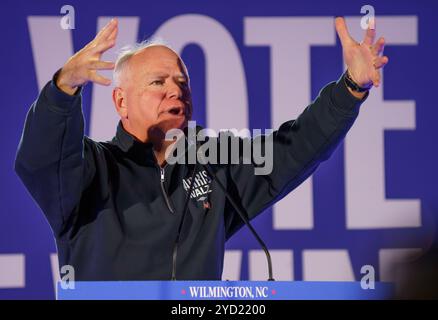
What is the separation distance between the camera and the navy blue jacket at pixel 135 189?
56.6 inches

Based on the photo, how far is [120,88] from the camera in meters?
1.84

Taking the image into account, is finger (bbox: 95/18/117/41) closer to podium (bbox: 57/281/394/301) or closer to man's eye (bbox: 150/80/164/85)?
man's eye (bbox: 150/80/164/85)

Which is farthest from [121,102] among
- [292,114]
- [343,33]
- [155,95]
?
[292,114]

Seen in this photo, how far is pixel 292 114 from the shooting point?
244 cm

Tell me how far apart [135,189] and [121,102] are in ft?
0.97

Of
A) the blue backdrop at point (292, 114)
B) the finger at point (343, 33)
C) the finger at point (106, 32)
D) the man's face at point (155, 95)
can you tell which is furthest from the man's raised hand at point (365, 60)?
the blue backdrop at point (292, 114)

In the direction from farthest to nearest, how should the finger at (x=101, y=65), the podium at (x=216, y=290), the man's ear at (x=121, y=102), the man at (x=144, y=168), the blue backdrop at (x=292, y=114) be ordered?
1. the blue backdrop at (x=292, y=114)
2. the man's ear at (x=121, y=102)
3. the man at (x=144, y=168)
4. the finger at (x=101, y=65)
5. the podium at (x=216, y=290)

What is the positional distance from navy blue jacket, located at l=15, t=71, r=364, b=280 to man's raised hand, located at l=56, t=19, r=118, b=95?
0.02 meters

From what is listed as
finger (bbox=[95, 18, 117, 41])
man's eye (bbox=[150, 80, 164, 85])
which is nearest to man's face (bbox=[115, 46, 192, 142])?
man's eye (bbox=[150, 80, 164, 85])

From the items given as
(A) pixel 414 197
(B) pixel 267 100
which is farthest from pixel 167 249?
(A) pixel 414 197

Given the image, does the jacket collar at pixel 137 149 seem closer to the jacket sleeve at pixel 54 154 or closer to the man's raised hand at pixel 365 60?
the jacket sleeve at pixel 54 154

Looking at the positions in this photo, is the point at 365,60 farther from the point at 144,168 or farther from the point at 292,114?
the point at 292,114

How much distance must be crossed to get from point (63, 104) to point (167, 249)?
406mm
